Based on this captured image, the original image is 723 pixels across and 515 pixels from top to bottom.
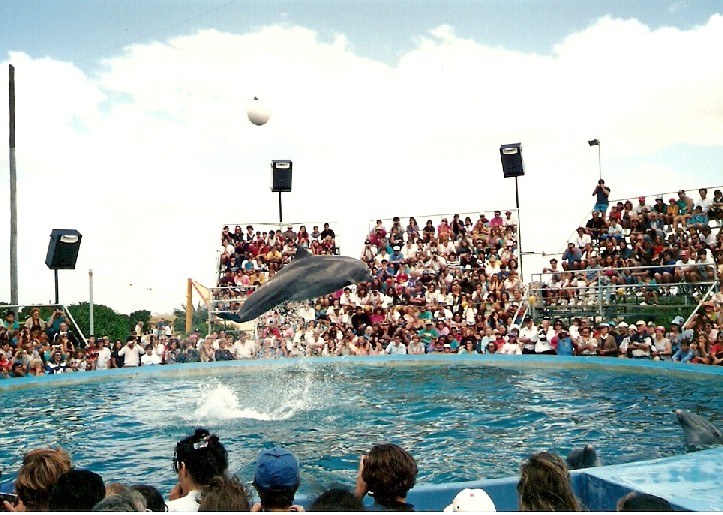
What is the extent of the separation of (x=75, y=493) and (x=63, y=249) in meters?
13.0

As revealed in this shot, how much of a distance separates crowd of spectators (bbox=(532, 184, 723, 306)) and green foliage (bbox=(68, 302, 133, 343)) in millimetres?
12833

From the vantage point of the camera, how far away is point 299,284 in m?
7.52

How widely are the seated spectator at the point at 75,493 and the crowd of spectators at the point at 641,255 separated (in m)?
11.6

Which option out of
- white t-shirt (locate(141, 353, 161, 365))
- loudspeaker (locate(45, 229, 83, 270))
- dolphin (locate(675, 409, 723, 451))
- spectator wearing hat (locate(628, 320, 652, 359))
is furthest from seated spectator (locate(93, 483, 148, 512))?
loudspeaker (locate(45, 229, 83, 270))

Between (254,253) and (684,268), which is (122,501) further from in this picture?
(254,253)

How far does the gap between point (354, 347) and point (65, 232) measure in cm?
606

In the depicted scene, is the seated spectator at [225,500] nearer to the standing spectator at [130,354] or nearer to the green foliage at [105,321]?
the standing spectator at [130,354]

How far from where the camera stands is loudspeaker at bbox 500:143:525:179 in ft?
57.2

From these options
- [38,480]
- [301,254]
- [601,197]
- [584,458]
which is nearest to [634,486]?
[584,458]

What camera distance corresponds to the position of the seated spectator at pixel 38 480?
2.30 meters

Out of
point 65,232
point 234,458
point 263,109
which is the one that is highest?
point 263,109

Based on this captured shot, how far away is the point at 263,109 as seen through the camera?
10711mm

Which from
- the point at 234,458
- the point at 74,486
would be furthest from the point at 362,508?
the point at 234,458

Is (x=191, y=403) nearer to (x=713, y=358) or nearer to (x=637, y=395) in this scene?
Result: (x=637, y=395)
